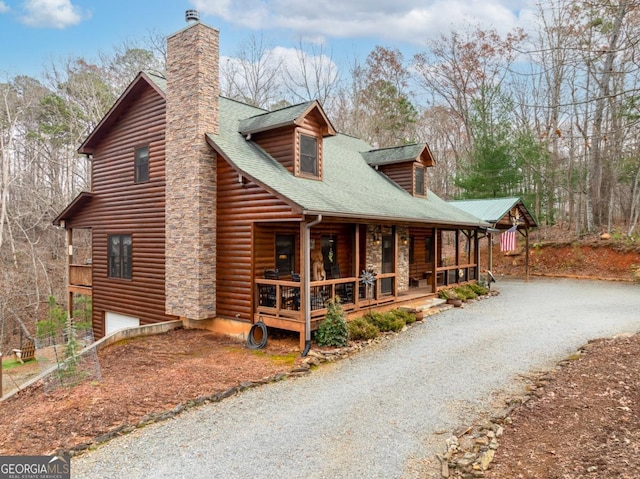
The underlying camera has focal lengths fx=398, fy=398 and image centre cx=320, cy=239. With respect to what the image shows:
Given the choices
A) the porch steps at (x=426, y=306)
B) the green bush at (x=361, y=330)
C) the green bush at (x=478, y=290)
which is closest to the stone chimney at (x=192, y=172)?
the green bush at (x=361, y=330)

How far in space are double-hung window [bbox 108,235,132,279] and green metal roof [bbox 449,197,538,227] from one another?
14997 millimetres

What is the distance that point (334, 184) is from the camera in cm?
1192

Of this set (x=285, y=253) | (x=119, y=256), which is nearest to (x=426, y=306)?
(x=285, y=253)

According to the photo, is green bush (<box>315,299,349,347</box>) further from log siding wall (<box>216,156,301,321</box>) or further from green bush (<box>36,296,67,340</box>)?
green bush (<box>36,296,67,340</box>)

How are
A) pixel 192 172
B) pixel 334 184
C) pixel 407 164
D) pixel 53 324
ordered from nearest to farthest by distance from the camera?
pixel 192 172
pixel 334 184
pixel 407 164
pixel 53 324

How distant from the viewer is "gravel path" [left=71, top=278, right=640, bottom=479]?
4566 mm

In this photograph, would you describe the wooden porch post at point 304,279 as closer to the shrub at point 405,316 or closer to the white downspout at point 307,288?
the white downspout at point 307,288

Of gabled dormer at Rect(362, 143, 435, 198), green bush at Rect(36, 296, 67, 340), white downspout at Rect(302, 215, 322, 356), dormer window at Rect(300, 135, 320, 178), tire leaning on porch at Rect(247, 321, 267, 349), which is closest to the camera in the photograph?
white downspout at Rect(302, 215, 322, 356)

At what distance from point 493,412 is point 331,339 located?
397 centimetres

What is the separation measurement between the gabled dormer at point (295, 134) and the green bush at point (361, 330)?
421cm

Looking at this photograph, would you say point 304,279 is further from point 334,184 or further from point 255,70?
point 255,70

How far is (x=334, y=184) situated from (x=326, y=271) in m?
2.77

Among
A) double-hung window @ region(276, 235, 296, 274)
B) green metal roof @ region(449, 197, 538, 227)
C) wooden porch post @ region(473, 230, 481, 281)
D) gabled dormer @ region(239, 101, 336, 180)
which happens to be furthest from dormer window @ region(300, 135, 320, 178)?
green metal roof @ region(449, 197, 538, 227)

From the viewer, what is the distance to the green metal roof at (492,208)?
1858 cm
